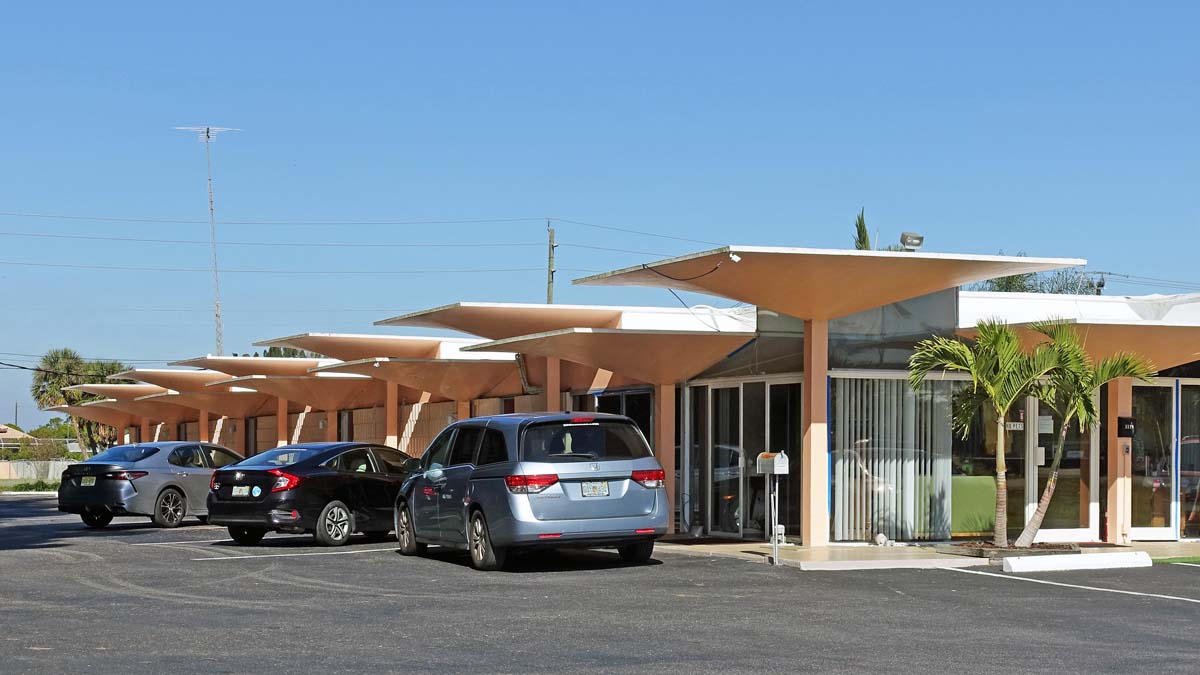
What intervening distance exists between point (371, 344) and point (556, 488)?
16.3m

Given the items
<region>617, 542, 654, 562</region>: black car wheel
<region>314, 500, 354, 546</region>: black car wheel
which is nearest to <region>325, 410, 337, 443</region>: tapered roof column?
<region>314, 500, 354, 546</region>: black car wheel

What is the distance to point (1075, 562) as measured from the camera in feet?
54.6

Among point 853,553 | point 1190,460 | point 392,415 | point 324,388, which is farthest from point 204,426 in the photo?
point 853,553

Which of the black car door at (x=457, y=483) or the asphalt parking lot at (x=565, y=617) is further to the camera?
the black car door at (x=457, y=483)

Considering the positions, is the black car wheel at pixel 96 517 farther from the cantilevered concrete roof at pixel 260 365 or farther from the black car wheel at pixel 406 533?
the cantilevered concrete roof at pixel 260 365

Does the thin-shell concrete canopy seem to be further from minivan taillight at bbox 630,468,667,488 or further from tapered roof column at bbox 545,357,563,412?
tapered roof column at bbox 545,357,563,412

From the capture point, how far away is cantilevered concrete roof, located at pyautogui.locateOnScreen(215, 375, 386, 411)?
3416cm

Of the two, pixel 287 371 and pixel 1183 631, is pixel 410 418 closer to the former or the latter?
pixel 287 371

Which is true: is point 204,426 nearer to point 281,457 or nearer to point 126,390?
point 126,390

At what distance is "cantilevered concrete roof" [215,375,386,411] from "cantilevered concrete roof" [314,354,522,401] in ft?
13.6

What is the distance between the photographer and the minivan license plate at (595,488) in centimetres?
1524

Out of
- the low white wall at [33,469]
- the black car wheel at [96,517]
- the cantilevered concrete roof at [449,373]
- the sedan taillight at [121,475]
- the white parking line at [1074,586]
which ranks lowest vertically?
the low white wall at [33,469]

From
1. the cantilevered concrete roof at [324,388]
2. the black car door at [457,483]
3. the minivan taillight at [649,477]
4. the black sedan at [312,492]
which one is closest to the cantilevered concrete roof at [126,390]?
the cantilevered concrete roof at [324,388]

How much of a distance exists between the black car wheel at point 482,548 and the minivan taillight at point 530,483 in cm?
66
